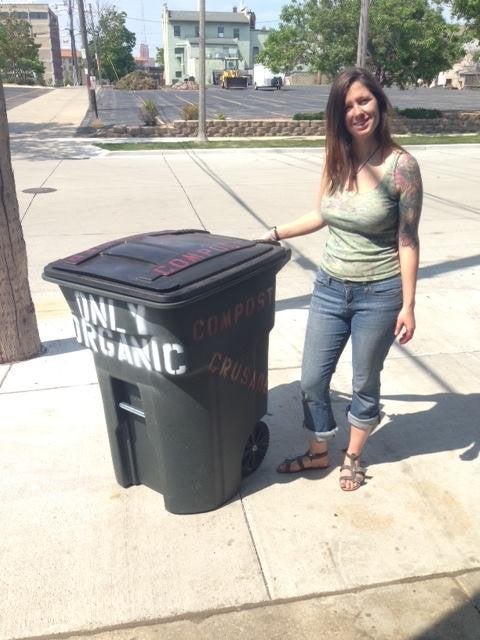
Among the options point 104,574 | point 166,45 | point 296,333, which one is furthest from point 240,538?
point 166,45

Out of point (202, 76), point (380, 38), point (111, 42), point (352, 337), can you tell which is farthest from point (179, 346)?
point (111, 42)

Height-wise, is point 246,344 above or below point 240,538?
above

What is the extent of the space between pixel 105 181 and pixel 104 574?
32.3 ft

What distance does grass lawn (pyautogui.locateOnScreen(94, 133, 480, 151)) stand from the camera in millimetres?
15586

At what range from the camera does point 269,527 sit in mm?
2576

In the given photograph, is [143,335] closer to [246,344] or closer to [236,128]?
[246,344]

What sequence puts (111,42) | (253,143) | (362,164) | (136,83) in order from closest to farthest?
1. (362,164)
2. (253,143)
3. (136,83)
4. (111,42)

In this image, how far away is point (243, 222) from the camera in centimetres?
798

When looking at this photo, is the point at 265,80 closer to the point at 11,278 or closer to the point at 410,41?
the point at 410,41

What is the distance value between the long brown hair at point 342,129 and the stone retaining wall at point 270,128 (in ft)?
53.9

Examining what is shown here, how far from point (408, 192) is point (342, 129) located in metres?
0.37

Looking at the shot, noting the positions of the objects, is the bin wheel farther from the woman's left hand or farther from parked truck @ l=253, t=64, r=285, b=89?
parked truck @ l=253, t=64, r=285, b=89

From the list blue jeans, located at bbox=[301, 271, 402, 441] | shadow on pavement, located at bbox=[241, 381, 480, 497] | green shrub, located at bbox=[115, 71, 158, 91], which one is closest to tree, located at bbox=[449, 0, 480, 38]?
shadow on pavement, located at bbox=[241, 381, 480, 497]

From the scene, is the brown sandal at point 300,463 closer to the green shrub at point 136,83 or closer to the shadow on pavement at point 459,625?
the shadow on pavement at point 459,625
